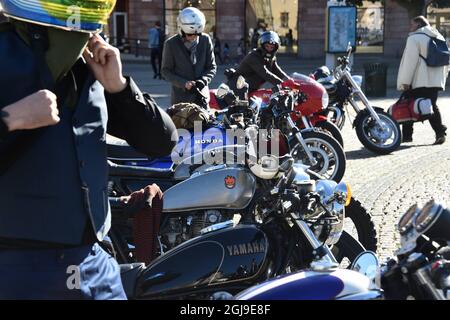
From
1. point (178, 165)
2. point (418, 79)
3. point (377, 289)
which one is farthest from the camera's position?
point (418, 79)

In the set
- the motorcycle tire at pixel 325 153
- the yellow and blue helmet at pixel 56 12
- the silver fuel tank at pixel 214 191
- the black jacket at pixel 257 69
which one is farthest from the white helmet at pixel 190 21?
the yellow and blue helmet at pixel 56 12

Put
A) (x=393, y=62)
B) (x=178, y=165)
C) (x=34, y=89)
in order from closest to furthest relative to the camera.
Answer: (x=34, y=89) → (x=178, y=165) → (x=393, y=62)

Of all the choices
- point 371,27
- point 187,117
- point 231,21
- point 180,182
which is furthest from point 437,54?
point 371,27

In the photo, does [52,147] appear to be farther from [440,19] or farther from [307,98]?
[440,19]

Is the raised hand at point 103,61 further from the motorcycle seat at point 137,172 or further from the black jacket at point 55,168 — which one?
the motorcycle seat at point 137,172

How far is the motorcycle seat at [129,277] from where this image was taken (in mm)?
3293

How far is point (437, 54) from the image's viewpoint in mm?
10938

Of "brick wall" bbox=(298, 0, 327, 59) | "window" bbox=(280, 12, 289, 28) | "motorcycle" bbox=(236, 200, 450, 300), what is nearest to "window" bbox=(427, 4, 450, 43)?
"brick wall" bbox=(298, 0, 327, 59)

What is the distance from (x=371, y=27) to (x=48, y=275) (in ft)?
119

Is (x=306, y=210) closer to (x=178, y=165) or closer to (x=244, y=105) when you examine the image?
(x=178, y=165)

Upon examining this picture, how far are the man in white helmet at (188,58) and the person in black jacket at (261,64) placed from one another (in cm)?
126
